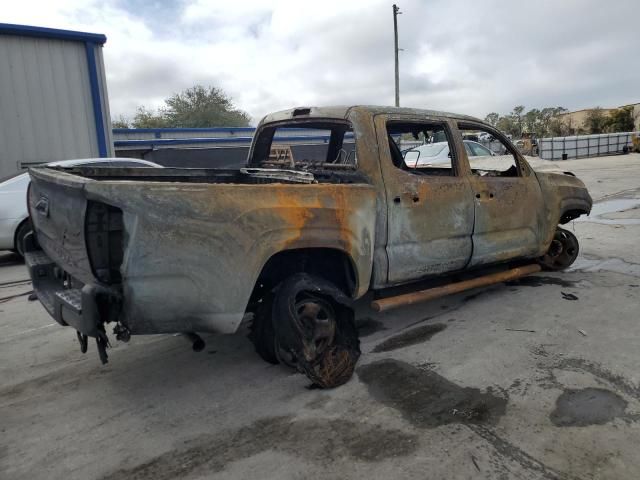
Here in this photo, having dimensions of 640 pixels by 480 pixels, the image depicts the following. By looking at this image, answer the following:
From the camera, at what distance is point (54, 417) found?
2949 mm

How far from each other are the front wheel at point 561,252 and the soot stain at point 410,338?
7.49ft

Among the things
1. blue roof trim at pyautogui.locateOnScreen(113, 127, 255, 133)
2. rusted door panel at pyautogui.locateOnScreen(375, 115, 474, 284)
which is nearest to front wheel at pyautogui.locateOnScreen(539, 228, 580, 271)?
rusted door panel at pyautogui.locateOnScreen(375, 115, 474, 284)

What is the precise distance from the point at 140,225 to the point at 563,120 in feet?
225

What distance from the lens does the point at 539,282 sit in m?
5.47

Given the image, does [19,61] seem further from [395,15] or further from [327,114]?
[395,15]

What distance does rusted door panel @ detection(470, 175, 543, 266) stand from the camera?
14.2 feet

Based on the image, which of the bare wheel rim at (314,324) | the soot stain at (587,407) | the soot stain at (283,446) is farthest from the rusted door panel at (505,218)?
the soot stain at (283,446)

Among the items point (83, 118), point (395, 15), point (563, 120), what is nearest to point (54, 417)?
point (83, 118)

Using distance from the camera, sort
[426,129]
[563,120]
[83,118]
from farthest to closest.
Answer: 1. [563,120]
2. [83,118]
3. [426,129]

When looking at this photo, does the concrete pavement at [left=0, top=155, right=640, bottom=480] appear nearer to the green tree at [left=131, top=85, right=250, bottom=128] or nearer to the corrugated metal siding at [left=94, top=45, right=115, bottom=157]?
the corrugated metal siding at [left=94, top=45, right=115, bottom=157]

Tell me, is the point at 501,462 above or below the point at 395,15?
below

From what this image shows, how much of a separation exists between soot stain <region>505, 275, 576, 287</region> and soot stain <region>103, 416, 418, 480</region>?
132 inches

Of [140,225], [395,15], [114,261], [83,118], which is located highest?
[395,15]

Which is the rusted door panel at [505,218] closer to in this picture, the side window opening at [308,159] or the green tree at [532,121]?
the side window opening at [308,159]
